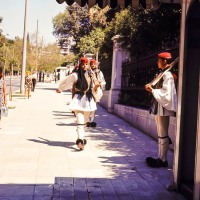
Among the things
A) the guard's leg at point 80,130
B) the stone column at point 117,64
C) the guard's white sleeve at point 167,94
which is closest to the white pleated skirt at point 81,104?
the guard's leg at point 80,130

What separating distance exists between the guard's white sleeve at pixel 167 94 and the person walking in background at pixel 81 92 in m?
1.89

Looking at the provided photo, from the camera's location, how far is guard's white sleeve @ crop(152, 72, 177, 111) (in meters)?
5.61

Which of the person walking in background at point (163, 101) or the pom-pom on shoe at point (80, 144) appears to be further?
the pom-pom on shoe at point (80, 144)

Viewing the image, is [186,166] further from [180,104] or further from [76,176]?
[76,176]

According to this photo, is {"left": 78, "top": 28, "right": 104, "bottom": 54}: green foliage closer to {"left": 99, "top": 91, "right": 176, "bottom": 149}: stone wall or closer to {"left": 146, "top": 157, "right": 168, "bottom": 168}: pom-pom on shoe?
{"left": 99, "top": 91, "right": 176, "bottom": 149}: stone wall

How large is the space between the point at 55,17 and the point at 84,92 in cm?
4389

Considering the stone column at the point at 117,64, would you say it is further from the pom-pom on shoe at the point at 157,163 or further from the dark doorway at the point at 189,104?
the dark doorway at the point at 189,104

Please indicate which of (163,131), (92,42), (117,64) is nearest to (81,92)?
(163,131)

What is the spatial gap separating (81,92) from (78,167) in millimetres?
1958

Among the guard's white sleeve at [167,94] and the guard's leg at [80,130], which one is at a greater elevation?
the guard's white sleeve at [167,94]

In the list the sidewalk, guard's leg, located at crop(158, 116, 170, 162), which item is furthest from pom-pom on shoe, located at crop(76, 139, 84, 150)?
guard's leg, located at crop(158, 116, 170, 162)

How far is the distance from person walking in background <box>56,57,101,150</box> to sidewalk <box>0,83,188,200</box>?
0.50m

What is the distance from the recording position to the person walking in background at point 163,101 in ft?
18.4

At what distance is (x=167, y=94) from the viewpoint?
18.4 ft
